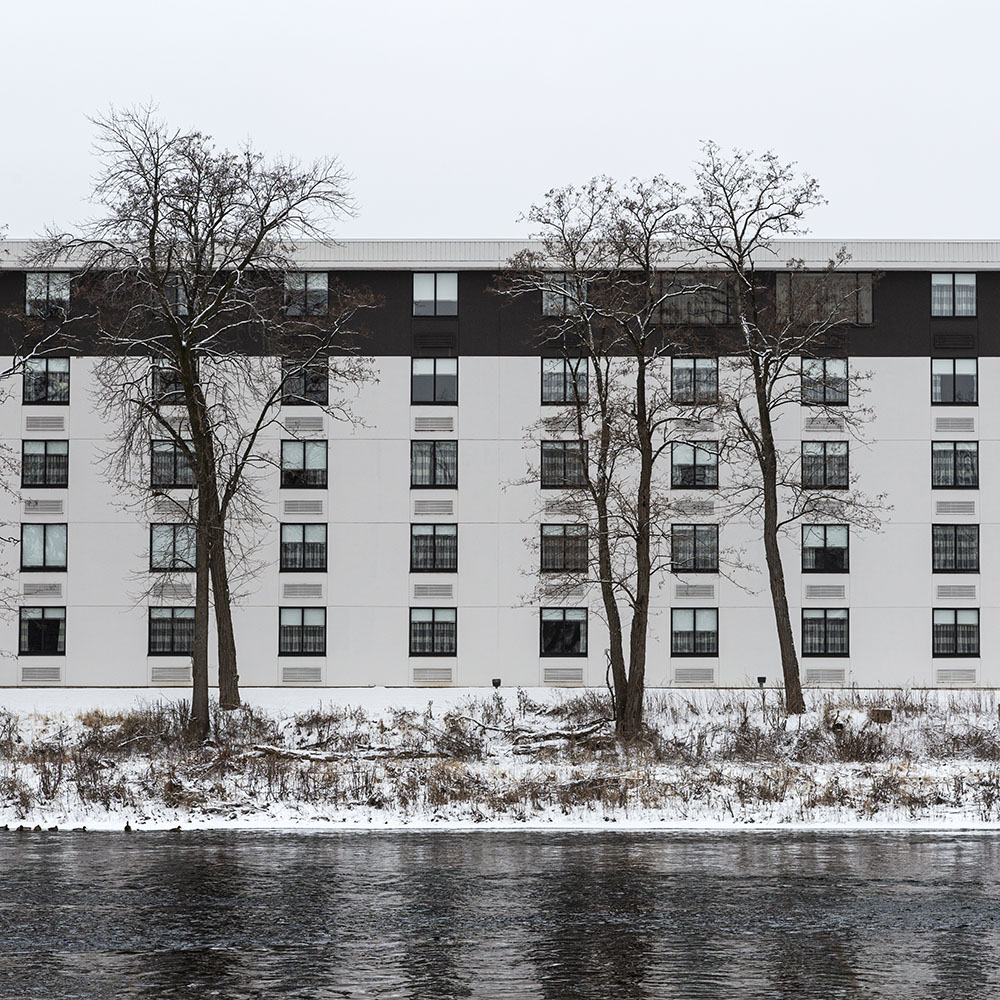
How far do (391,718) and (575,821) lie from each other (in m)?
11.2

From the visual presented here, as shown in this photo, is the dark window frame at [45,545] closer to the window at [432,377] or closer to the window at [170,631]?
the window at [170,631]

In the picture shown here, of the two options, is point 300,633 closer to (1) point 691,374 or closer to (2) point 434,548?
(2) point 434,548

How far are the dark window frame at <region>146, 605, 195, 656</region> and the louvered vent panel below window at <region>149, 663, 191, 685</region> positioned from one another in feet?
1.37

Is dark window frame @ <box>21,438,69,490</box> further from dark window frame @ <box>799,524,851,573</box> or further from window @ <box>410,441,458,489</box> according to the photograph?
dark window frame @ <box>799,524,851,573</box>

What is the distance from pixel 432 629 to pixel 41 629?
1263 centimetres

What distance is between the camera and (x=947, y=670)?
1757 inches

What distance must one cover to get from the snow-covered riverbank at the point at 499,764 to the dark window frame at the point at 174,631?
751cm

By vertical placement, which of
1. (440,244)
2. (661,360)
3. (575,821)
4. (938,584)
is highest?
(440,244)

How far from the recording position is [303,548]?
45.3m

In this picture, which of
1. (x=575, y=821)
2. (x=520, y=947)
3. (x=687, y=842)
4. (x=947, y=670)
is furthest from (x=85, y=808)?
(x=947, y=670)

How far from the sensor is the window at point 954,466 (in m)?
45.3

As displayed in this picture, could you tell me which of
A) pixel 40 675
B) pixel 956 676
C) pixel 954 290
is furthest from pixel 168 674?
pixel 954 290

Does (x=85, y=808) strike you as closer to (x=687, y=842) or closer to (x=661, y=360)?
(x=687, y=842)

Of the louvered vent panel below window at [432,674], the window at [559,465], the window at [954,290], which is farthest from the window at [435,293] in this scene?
the window at [954,290]
